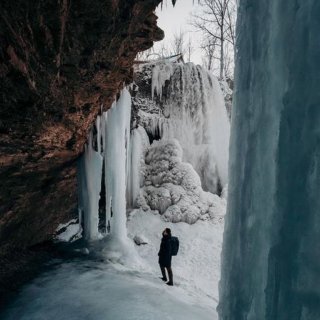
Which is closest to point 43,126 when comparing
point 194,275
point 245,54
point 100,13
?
point 100,13

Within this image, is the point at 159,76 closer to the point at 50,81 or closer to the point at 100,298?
the point at 50,81

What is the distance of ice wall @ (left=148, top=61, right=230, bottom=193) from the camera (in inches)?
479

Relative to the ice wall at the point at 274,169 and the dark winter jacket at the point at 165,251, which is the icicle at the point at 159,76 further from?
the ice wall at the point at 274,169

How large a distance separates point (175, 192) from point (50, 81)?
695 centimetres

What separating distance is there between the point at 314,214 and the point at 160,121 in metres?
11.0

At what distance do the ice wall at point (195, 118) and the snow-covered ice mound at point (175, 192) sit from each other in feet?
2.68

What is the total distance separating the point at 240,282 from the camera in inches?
77.9

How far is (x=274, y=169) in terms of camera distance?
1749 mm

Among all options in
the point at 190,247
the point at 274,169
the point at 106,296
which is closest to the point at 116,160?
the point at 106,296

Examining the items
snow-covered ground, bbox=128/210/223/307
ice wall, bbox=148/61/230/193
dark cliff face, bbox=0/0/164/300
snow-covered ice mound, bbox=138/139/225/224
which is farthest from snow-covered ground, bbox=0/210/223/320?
ice wall, bbox=148/61/230/193

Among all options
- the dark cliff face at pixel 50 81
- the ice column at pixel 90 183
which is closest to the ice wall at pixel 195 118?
the ice column at pixel 90 183

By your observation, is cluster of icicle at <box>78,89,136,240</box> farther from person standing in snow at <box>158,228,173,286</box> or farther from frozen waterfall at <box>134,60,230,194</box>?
frozen waterfall at <box>134,60,230,194</box>

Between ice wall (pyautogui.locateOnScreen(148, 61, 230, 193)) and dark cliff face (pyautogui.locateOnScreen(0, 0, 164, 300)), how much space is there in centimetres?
562

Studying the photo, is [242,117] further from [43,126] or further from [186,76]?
[186,76]
